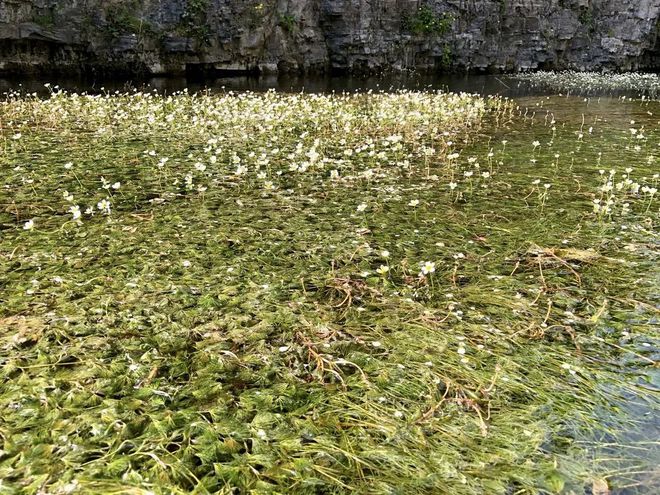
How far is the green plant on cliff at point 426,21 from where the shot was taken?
38.6 meters

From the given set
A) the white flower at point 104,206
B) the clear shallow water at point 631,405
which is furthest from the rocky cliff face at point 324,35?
the clear shallow water at point 631,405

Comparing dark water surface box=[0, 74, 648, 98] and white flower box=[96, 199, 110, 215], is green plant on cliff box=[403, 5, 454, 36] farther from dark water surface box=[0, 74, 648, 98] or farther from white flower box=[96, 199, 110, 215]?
white flower box=[96, 199, 110, 215]

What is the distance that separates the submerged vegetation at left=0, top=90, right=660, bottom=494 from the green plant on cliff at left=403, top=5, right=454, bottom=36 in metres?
34.5

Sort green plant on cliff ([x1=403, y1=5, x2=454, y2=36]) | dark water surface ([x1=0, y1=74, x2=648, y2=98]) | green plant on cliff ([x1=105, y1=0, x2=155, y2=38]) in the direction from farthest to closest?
green plant on cliff ([x1=403, y1=5, x2=454, y2=36]) → green plant on cliff ([x1=105, y1=0, x2=155, y2=38]) → dark water surface ([x1=0, y1=74, x2=648, y2=98])

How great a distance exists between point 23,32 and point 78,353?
2600 cm

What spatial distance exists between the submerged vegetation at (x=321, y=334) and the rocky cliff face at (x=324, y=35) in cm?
2101

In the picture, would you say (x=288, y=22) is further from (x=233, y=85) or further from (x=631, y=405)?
(x=631, y=405)

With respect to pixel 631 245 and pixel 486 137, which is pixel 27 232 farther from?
pixel 486 137

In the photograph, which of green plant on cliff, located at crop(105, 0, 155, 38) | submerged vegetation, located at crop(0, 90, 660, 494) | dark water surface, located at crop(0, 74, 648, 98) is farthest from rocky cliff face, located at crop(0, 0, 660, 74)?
submerged vegetation, located at crop(0, 90, 660, 494)

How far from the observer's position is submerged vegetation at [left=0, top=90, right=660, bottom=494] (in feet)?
8.87

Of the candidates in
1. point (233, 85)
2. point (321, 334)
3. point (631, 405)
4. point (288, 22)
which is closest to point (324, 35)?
point (288, 22)

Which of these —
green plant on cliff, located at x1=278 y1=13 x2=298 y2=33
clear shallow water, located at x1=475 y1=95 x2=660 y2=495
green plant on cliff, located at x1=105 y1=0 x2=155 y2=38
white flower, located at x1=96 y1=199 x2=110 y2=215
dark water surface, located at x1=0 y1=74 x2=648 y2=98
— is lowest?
clear shallow water, located at x1=475 y1=95 x2=660 y2=495

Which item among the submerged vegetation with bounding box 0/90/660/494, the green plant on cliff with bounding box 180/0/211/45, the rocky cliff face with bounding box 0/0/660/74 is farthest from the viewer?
the green plant on cliff with bounding box 180/0/211/45

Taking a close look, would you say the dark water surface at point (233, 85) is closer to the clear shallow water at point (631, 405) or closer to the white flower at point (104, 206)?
the white flower at point (104, 206)
